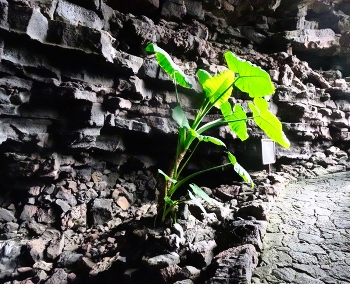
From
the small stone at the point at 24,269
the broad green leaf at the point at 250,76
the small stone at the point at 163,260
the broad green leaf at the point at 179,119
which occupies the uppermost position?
the broad green leaf at the point at 250,76

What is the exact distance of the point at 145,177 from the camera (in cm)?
432

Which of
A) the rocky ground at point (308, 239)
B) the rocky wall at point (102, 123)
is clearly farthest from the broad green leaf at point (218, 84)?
the rocky ground at point (308, 239)

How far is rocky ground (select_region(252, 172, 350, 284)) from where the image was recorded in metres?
2.22

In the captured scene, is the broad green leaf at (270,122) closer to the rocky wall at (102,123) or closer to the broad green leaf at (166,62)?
the broad green leaf at (166,62)

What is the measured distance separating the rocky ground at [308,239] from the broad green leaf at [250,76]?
153cm

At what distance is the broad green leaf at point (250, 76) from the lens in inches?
105

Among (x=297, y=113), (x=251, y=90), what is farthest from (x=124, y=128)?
(x=297, y=113)

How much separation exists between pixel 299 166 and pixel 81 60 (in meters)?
4.20

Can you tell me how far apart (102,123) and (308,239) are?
9.14ft

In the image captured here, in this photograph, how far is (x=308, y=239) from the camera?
8.79 ft

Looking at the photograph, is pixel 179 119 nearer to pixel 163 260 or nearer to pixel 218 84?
pixel 218 84

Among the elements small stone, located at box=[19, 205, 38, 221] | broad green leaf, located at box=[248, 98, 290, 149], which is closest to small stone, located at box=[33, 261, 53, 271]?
small stone, located at box=[19, 205, 38, 221]

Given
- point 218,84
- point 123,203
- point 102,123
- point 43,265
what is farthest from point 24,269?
point 218,84

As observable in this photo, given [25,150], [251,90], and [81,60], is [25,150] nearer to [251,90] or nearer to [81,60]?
[81,60]
